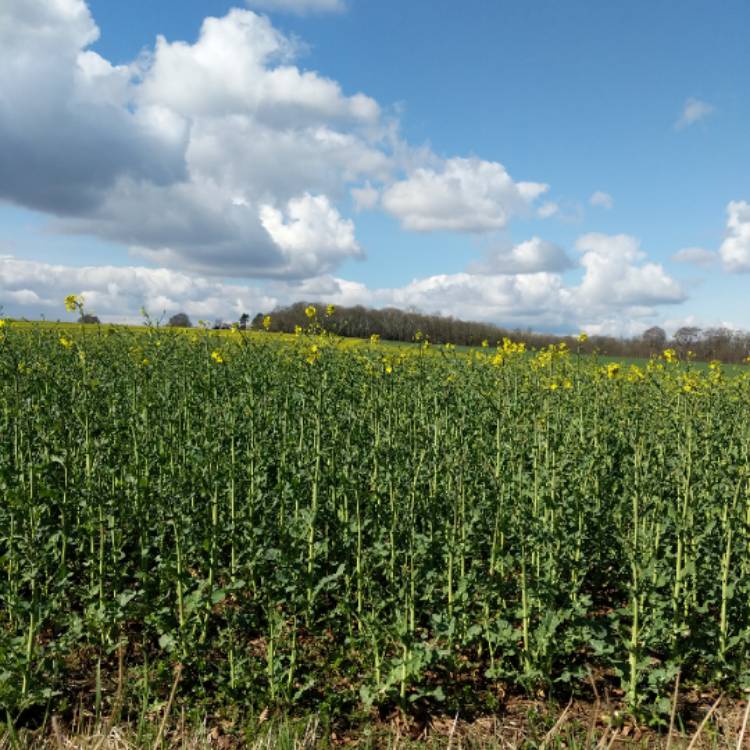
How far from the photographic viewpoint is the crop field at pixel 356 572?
13.7ft

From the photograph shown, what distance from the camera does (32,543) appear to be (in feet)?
13.2

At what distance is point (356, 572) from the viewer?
193 inches

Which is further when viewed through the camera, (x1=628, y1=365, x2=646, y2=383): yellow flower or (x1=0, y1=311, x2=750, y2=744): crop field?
(x1=628, y1=365, x2=646, y2=383): yellow flower

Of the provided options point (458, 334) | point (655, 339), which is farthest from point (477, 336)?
point (655, 339)

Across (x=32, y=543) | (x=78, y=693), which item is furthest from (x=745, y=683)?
(x=32, y=543)

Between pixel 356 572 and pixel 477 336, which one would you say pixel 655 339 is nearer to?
pixel 356 572

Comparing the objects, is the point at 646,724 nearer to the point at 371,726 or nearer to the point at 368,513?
the point at 371,726

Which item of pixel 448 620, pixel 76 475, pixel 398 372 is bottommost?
pixel 448 620

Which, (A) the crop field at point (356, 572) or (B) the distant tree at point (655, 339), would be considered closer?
(A) the crop field at point (356, 572)

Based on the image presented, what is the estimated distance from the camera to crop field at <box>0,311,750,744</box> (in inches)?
164

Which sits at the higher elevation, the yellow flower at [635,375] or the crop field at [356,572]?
the yellow flower at [635,375]

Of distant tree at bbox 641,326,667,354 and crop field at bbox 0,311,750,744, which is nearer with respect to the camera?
crop field at bbox 0,311,750,744

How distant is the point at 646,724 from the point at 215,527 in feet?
10.7

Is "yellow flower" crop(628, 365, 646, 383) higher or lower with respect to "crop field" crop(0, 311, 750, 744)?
higher
